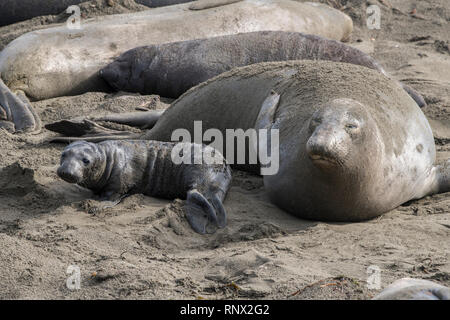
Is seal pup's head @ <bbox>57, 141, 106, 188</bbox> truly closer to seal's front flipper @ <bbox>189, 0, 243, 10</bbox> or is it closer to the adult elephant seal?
the adult elephant seal

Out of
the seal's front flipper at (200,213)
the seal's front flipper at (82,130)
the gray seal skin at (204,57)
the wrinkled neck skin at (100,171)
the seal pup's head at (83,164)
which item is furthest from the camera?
the gray seal skin at (204,57)

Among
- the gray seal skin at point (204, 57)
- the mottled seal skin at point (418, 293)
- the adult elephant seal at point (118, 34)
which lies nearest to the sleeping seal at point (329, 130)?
the mottled seal skin at point (418, 293)

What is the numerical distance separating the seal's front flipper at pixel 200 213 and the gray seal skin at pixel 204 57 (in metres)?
2.93

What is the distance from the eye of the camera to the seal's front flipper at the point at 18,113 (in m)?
6.11

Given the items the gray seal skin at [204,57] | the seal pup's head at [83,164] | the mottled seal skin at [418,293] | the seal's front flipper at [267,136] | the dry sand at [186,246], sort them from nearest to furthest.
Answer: the mottled seal skin at [418,293], the dry sand at [186,246], the seal pup's head at [83,164], the seal's front flipper at [267,136], the gray seal skin at [204,57]

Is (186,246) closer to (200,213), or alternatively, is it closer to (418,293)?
(200,213)

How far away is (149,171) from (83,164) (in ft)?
1.44

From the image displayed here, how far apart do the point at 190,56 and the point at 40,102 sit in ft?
4.71

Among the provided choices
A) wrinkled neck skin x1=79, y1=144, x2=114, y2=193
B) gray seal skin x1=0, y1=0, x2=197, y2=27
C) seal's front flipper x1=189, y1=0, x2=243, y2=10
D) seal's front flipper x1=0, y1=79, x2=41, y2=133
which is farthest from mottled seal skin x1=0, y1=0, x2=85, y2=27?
wrinkled neck skin x1=79, y1=144, x2=114, y2=193

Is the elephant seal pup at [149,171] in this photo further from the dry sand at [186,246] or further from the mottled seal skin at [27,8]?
the mottled seal skin at [27,8]

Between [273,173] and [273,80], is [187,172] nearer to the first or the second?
[273,173]

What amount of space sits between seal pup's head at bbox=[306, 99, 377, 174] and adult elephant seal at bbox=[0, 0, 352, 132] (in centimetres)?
388

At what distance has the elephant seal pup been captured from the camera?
4.38 metres

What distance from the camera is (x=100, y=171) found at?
4484mm
